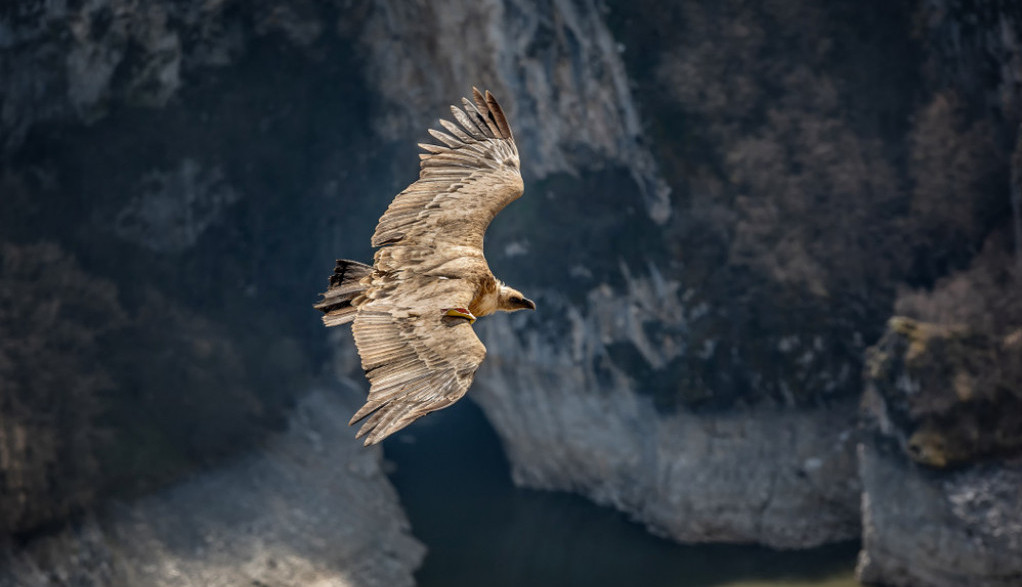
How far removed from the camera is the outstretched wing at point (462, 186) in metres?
11.7

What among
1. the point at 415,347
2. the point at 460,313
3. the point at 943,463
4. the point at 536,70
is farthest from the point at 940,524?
the point at 415,347

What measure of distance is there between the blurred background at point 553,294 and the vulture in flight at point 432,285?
1555 cm

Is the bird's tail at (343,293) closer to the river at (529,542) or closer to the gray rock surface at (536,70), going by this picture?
the river at (529,542)

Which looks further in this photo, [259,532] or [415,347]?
[259,532]

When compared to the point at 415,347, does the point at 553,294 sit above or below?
below

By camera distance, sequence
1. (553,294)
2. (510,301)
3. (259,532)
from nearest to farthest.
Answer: (510,301) < (259,532) < (553,294)

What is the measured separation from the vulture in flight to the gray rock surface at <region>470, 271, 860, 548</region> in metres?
18.5

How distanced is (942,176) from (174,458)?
19377 millimetres

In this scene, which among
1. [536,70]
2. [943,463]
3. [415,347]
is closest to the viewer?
[415,347]

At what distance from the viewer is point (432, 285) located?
10766 millimetres

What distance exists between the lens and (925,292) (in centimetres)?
2755

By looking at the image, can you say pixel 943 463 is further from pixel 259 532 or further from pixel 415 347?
pixel 415 347

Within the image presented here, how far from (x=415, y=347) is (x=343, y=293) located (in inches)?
41.1

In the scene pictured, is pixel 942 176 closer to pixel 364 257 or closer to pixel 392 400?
pixel 364 257
